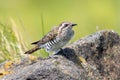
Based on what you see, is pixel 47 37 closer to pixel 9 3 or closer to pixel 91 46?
pixel 91 46

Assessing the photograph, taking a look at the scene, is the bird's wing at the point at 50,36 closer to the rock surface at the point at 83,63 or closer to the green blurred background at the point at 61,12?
the rock surface at the point at 83,63

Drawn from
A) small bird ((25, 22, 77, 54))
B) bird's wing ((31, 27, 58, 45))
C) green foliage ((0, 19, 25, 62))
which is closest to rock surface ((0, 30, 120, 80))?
small bird ((25, 22, 77, 54))

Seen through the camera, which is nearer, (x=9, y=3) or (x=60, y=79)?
Answer: (x=60, y=79)

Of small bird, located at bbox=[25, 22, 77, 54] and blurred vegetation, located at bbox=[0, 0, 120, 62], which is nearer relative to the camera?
small bird, located at bbox=[25, 22, 77, 54]

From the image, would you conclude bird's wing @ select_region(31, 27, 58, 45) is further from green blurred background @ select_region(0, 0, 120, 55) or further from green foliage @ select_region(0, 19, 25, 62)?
green blurred background @ select_region(0, 0, 120, 55)

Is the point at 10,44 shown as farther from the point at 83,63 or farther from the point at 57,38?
the point at 83,63

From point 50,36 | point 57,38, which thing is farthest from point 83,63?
point 50,36

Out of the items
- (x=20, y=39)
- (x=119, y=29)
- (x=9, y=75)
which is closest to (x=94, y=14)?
(x=119, y=29)

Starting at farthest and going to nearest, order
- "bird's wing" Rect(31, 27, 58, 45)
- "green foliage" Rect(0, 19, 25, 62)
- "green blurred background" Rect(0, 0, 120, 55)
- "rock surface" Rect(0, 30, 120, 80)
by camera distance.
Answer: "green blurred background" Rect(0, 0, 120, 55) < "green foliage" Rect(0, 19, 25, 62) < "bird's wing" Rect(31, 27, 58, 45) < "rock surface" Rect(0, 30, 120, 80)
